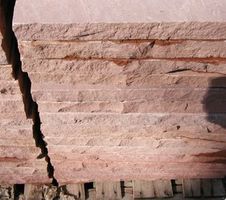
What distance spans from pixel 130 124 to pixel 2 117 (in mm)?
559

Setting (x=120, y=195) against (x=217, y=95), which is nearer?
(x=217, y=95)

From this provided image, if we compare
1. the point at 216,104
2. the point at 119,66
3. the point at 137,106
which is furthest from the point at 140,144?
the point at 119,66

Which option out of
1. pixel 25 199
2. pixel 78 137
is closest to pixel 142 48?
pixel 78 137

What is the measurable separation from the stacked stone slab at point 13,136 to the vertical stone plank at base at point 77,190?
0.46ft

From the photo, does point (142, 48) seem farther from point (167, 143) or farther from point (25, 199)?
point (25, 199)

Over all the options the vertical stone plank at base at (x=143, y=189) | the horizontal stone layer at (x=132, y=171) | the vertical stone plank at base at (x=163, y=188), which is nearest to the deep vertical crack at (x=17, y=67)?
the horizontal stone layer at (x=132, y=171)

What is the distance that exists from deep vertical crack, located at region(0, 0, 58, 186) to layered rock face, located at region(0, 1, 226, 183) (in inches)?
2.2

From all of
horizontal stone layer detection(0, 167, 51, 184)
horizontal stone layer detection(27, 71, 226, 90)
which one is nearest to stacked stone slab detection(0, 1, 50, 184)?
horizontal stone layer detection(0, 167, 51, 184)

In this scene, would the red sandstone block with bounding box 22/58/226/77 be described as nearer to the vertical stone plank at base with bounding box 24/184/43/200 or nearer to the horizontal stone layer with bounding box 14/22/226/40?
the horizontal stone layer with bounding box 14/22/226/40

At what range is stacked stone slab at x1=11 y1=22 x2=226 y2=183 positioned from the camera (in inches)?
56.3

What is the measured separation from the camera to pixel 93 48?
1.48m

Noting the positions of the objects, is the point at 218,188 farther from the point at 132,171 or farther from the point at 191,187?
the point at 132,171

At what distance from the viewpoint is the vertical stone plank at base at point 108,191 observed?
2334mm

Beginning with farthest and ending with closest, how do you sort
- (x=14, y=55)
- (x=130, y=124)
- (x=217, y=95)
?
(x=130, y=124) < (x=217, y=95) < (x=14, y=55)
